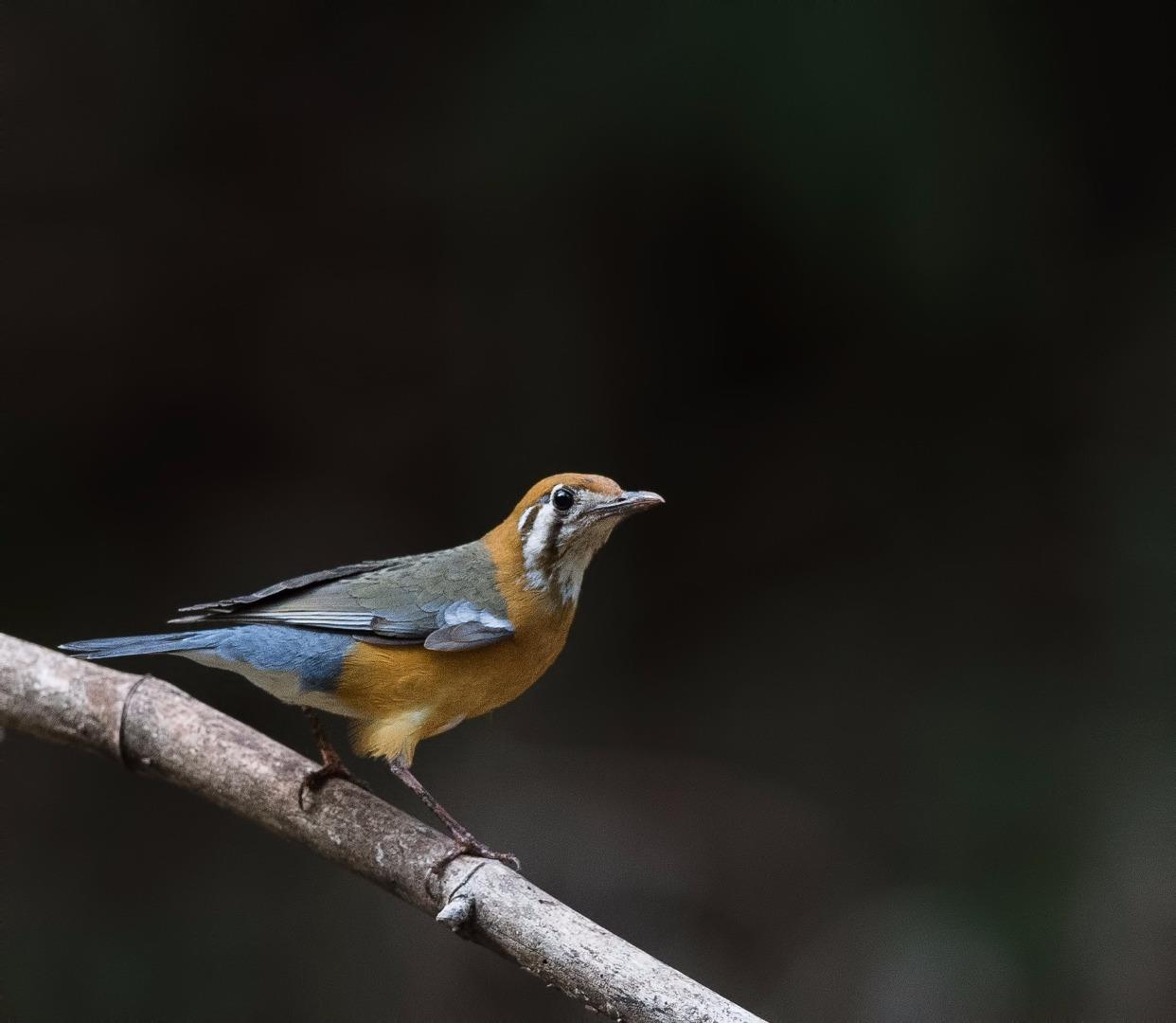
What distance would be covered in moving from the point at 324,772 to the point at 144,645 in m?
0.78

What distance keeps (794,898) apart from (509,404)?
3.33m

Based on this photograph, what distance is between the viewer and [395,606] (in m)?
4.17

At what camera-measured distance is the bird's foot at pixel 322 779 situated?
4191 millimetres

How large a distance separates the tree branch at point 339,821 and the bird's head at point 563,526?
0.91 metres

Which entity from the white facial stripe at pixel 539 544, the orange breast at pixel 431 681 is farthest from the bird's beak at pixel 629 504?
the orange breast at pixel 431 681

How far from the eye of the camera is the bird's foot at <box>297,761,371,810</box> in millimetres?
4191

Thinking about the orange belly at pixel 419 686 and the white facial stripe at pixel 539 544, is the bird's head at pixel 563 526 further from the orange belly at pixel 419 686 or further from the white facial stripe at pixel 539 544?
the orange belly at pixel 419 686

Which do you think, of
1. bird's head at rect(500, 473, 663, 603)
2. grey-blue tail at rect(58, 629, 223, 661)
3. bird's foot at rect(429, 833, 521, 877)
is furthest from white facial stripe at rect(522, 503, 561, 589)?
grey-blue tail at rect(58, 629, 223, 661)

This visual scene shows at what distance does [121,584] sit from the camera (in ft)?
24.2

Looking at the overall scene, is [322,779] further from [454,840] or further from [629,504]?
[629,504]

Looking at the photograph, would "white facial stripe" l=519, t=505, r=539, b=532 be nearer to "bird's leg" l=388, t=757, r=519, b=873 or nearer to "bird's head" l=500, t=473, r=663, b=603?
"bird's head" l=500, t=473, r=663, b=603

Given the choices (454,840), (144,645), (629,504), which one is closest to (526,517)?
(629,504)

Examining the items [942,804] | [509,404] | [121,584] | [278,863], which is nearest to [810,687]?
[942,804]

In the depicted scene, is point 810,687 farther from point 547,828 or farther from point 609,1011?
point 609,1011
